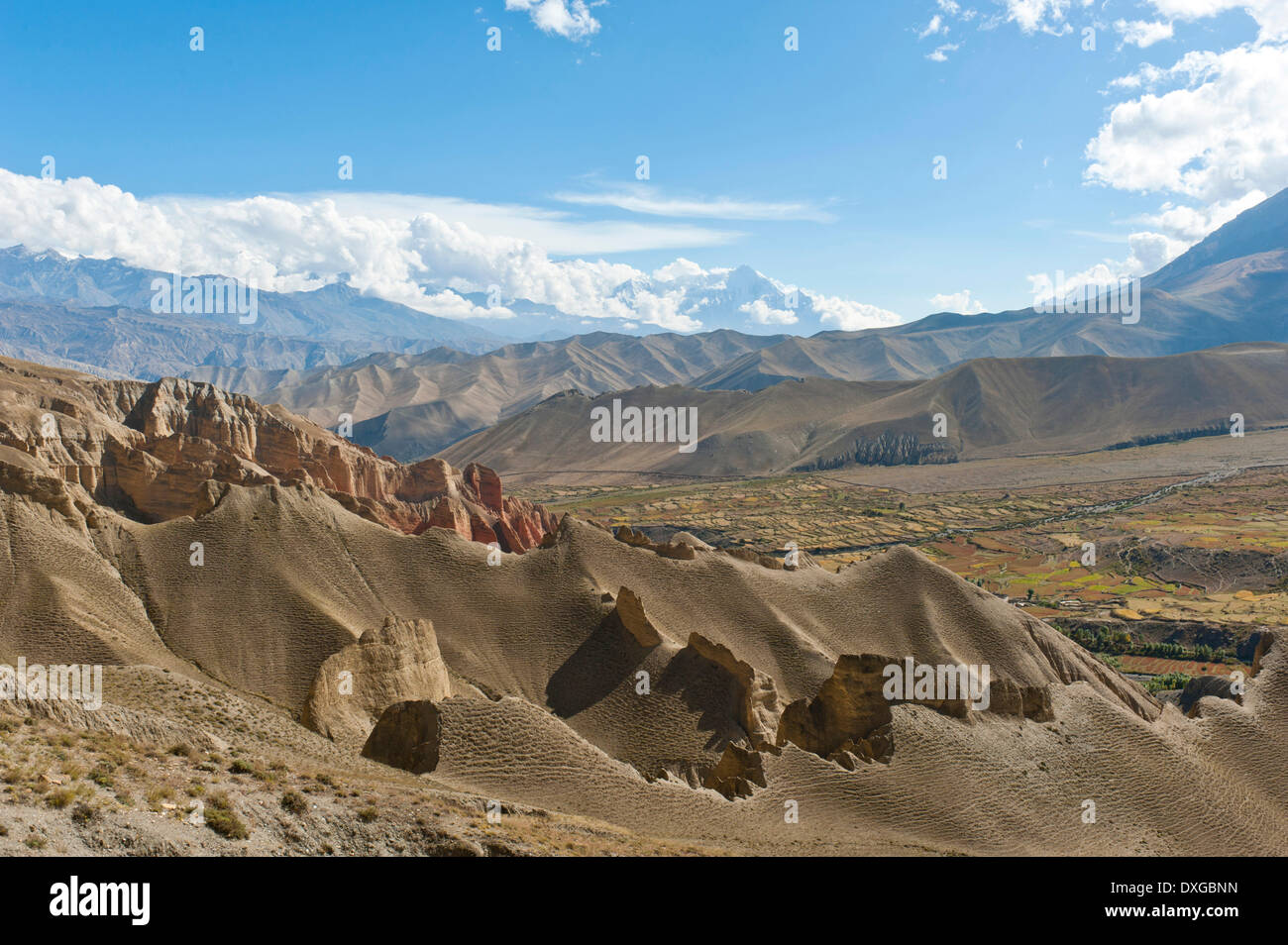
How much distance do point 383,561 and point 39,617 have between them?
20.8 metres

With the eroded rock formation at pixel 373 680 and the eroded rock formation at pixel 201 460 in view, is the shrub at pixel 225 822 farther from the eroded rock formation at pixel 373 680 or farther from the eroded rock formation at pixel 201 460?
the eroded rock formation at pixel 201 460

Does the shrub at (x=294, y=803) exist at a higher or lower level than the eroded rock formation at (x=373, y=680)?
higher

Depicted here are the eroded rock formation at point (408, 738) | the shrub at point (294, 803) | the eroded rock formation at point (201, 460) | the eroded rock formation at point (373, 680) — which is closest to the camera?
the shrub at point (294, 803)

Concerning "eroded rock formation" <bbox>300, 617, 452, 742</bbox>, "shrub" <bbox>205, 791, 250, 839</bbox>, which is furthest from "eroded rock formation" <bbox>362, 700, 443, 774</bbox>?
"shrub" <bbox>205, 791, 250, 839</bbox>

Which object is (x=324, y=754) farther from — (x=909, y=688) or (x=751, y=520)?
(x=751, y=520)

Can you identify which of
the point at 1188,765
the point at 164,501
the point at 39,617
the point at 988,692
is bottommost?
the point at 1188,765

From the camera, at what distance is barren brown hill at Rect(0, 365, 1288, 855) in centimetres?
3180

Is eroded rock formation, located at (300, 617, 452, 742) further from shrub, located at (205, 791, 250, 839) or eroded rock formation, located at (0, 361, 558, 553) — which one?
eroded rock formation, located at (0, 361, 558, 553)

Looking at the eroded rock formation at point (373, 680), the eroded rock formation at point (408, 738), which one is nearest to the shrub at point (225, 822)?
the eroded rock formation at point (408, 738)

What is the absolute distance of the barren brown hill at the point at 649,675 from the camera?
31797 millimetres

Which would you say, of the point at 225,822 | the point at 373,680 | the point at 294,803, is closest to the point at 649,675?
the point at 373,680
